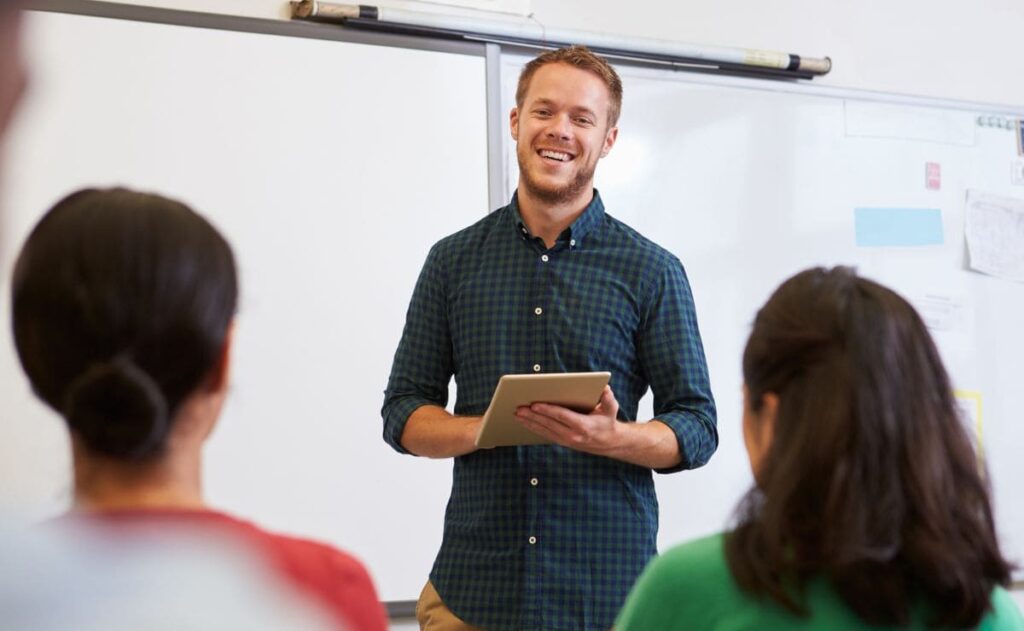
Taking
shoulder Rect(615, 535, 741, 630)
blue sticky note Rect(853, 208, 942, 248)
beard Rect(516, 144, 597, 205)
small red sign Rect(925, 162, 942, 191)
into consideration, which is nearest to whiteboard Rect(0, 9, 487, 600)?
beard Rect(516, 144, 597, 205)

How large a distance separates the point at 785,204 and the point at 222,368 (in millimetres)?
2815

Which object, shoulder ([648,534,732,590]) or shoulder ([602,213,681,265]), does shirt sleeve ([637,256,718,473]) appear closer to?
shoulder ([602,213,681,265])

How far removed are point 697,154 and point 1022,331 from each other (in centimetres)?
131

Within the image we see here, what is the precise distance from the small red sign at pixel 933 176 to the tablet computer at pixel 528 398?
2.24 metres

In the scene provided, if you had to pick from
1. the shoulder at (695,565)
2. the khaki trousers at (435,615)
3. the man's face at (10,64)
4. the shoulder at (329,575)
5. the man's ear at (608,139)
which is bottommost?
the khaki trousers at (435,615)

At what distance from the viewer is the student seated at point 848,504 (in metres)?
1.01

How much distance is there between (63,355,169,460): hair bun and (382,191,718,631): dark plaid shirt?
1193 mm

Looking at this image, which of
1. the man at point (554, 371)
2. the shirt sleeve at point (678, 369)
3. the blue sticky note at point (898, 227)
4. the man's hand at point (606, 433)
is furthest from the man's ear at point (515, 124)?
→ the blue sticky note at point (898, 227)

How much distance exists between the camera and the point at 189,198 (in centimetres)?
274

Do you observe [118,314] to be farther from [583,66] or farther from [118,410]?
[583,66]

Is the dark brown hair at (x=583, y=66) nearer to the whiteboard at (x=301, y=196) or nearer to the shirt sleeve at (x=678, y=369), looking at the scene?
the shirt sleeve at (x=678, y=369)

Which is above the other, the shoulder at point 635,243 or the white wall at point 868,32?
the white wall at point 868,32

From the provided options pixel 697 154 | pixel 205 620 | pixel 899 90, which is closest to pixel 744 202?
pixel 697 154

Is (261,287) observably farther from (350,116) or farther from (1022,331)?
(1022,331)
